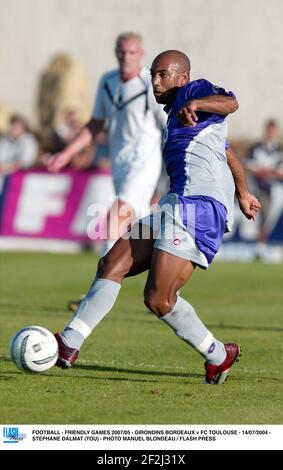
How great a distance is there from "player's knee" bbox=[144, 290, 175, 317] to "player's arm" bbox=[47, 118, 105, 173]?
3.49 metres

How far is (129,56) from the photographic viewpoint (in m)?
12.8

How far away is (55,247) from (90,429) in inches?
597

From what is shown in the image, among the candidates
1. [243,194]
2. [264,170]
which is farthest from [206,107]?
[264,170]

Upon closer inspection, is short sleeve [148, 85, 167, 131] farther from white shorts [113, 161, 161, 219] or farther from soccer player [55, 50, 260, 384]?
soccer player [55, 50, 260, 384]

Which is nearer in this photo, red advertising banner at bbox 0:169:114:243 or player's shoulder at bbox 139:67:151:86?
player's shoulder at bbox 139:67:151:86

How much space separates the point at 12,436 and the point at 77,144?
5.63 metres

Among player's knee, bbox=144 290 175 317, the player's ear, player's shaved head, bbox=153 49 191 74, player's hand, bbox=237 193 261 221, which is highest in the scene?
player's shaved head, bbox=153 49 191 74

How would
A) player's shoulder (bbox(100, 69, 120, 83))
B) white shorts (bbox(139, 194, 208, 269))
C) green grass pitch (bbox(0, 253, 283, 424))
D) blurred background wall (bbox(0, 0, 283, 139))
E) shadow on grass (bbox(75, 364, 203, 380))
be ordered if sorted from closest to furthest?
green grass pitch (bbox(0, 253, 283, 424))
white shorts (bbox(139, 194, 208, 269))
shadow on grass (bbox(75, 364, 203, 380))
player's shoulder (bbox(100, 69, 120, 83))
blurred background wall (bbox(0, 0, 283, 139))

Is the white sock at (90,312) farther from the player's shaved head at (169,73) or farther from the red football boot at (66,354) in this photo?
the player's shaved head at (169,73)

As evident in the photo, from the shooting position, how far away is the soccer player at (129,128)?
12.9m

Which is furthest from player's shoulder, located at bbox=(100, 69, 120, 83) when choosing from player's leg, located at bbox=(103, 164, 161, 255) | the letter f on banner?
the letter f on banner

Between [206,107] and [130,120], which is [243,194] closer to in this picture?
[206,107]

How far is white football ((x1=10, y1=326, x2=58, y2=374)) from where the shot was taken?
8.30 m

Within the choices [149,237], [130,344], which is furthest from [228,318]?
[149,237]
